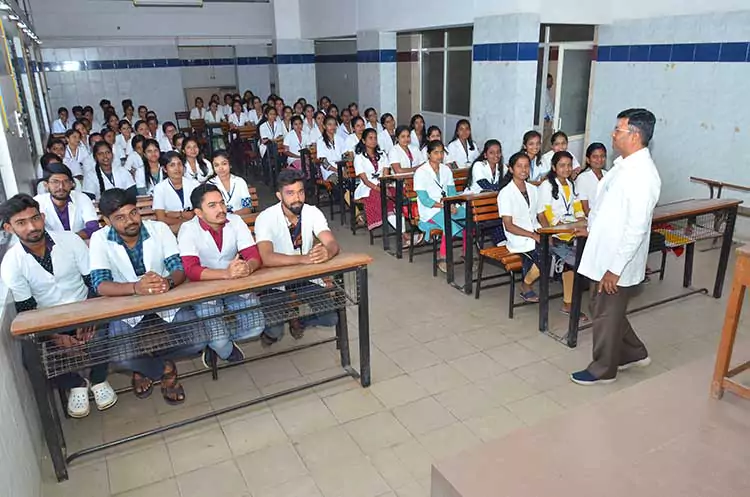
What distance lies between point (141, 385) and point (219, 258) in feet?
2.85

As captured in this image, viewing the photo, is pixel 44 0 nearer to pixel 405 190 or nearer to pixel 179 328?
pixel 405 190

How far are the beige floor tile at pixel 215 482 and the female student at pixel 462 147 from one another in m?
4.74

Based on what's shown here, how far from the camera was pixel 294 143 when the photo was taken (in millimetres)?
8227

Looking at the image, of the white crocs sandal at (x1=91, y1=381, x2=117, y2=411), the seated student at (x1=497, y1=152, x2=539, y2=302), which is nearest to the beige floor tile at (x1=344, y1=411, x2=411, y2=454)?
the white crocs sandal at (x1=91, y1=381, x2=117, y2=411)

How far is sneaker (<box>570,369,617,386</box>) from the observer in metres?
3.30

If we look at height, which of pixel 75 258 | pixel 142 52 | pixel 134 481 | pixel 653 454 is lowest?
pixel 134 481

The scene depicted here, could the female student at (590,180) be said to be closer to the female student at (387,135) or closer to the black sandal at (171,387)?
the female student at (387,135)

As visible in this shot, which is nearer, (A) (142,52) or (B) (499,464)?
(B) (499,464)

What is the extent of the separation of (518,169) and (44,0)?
1168cm

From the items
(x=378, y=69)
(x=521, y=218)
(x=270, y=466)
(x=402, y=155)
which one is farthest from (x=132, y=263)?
(x=378, y=69)

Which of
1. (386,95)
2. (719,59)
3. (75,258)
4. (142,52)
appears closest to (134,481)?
(75,258)

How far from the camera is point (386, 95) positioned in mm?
9477

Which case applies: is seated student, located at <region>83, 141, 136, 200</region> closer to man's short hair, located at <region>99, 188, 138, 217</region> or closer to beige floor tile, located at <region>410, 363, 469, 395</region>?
man's short hair, located at <region>99, 188, 138, 217</region>

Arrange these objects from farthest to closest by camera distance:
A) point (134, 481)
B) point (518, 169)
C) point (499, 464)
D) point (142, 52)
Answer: point (142, 52) < point (518, 169) < point (134, 481) < point (499, 464)
